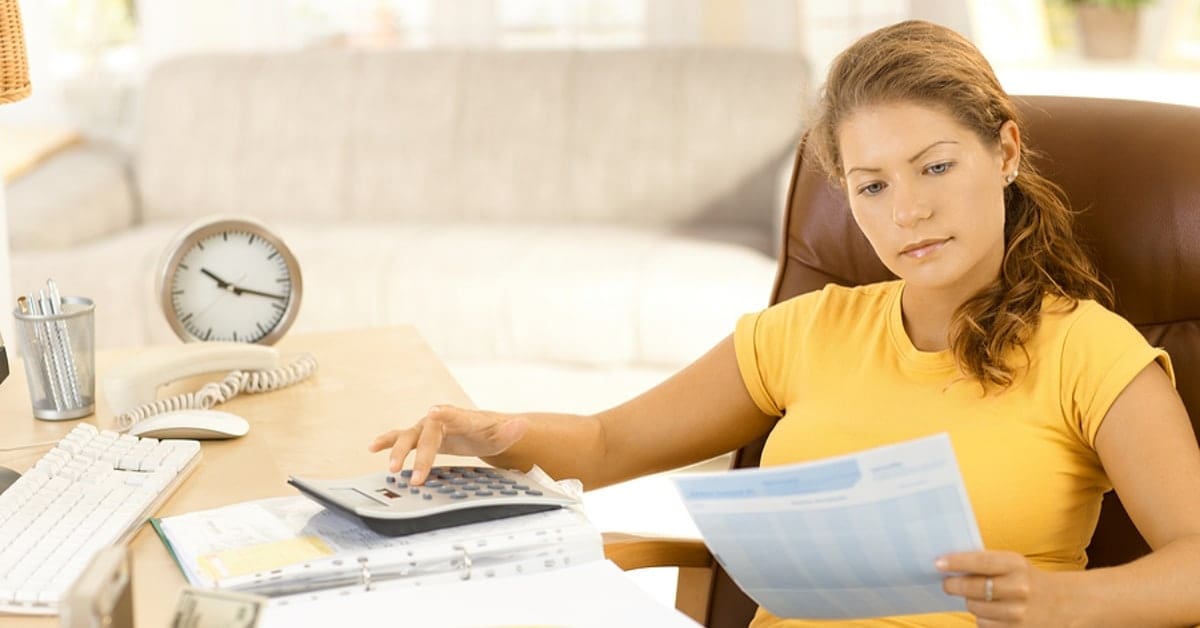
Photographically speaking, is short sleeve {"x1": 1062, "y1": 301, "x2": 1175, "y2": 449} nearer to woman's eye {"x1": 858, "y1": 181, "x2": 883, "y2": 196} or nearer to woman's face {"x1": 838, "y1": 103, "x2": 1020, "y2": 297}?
woman's face {"x1": 838, "y1": 103, "x2": 1020, "y2": 297}

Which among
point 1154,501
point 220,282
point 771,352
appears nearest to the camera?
point 1154,501

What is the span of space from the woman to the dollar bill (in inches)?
17.6

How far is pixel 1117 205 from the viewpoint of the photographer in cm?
152

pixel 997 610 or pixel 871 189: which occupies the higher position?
pixel 871 189

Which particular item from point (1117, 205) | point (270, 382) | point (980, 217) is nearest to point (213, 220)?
point (270, 382)

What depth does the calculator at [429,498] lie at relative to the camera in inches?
46.1

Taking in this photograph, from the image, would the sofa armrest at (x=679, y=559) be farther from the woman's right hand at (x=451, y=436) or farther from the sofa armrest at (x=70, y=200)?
the sofa armrest at (x=70, y=200)

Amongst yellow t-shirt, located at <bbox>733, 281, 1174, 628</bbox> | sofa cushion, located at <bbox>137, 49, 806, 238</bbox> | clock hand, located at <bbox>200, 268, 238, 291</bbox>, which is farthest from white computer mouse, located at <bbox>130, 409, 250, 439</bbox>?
sofa cushion, located at <bbox>137, 49, 806, 238</bbox>

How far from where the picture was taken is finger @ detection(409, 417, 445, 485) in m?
1.26

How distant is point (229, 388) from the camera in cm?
170

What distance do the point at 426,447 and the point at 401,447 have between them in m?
0.02

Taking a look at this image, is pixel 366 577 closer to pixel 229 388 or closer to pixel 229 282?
pixel 229 388

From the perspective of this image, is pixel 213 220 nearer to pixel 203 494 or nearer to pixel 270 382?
pixel 270 382

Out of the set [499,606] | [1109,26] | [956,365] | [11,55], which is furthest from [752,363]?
[1109,26]
